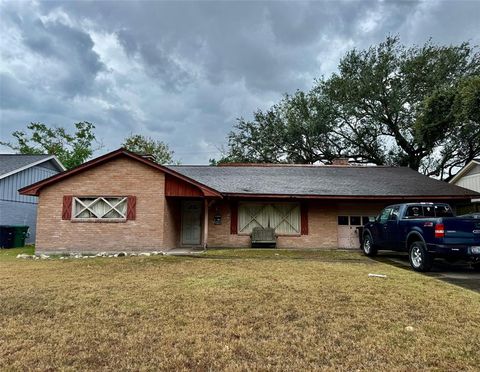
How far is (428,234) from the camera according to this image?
29.5ft

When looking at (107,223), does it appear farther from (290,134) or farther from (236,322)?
(290,134)

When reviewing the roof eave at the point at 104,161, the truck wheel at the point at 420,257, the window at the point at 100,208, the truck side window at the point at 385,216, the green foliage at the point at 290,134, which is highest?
the green foliage at the point at 290,134

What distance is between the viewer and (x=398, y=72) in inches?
1107

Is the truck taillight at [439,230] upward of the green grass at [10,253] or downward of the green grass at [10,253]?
upward

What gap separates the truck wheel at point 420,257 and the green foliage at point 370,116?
56.1ft

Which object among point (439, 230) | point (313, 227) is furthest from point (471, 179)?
point (439, 230)

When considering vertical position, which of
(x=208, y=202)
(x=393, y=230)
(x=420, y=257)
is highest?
(x=208, y=202)

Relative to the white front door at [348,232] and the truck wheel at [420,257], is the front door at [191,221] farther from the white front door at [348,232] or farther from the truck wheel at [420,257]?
the truck wheel at [420,257]

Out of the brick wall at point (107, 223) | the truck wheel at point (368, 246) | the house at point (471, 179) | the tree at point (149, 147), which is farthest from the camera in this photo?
the tree at point (149, 147)

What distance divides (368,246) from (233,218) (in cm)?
610

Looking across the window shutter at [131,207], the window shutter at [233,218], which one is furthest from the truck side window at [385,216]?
the window shutter at [131,207]

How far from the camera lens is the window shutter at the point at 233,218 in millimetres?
15961

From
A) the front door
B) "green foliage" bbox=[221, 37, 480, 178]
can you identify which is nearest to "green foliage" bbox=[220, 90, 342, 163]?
"green foliage" bbox=[221, 37, 480, 178]

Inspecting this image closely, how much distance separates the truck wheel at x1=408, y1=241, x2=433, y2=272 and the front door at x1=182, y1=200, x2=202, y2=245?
9463 millimetres
